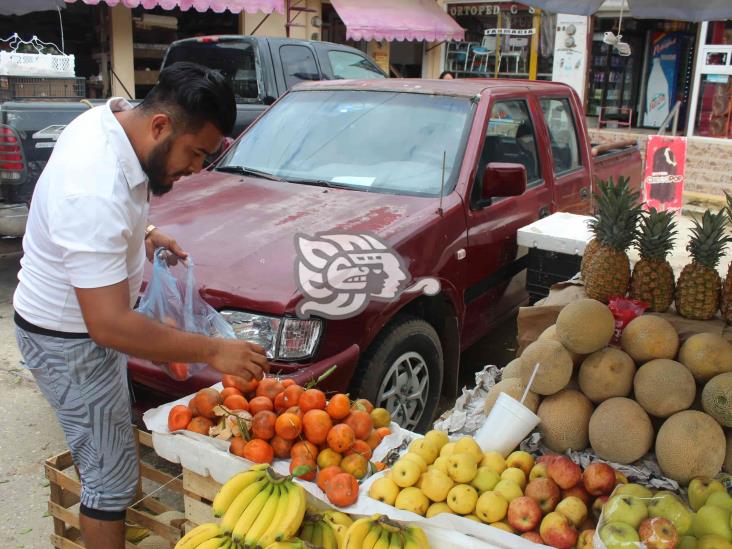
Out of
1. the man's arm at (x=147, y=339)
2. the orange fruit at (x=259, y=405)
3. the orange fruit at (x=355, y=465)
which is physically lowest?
the orange fruit at (x=355, y=465)

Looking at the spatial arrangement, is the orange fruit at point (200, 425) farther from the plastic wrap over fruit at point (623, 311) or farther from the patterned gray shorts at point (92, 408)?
the plastic wrap over fruit at point (623, 311)

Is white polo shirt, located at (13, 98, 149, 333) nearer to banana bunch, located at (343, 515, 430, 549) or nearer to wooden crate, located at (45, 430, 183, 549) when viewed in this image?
wooden crate, located at (45, 430, 183, 549)

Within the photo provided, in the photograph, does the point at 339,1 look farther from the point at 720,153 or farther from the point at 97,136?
the point at 97,136

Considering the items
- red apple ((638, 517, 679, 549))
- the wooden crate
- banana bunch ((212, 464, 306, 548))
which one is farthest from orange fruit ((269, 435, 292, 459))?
red apple ((638, 517, 679, 549))

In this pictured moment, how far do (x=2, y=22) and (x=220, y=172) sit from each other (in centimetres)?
945

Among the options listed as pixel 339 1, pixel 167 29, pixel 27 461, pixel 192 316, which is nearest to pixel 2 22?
pixel 167 29

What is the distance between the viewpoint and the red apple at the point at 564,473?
243 cm

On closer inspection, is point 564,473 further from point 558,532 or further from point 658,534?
point 658,534

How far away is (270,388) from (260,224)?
1.18 m

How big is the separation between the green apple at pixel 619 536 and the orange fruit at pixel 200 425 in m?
1.48

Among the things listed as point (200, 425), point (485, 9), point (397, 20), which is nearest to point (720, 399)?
point (200, 425)

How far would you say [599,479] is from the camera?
7.89 feet

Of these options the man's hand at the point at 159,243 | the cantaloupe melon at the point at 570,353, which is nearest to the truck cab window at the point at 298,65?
the man's hand at the point at 159,243

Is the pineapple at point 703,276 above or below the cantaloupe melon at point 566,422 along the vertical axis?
above
